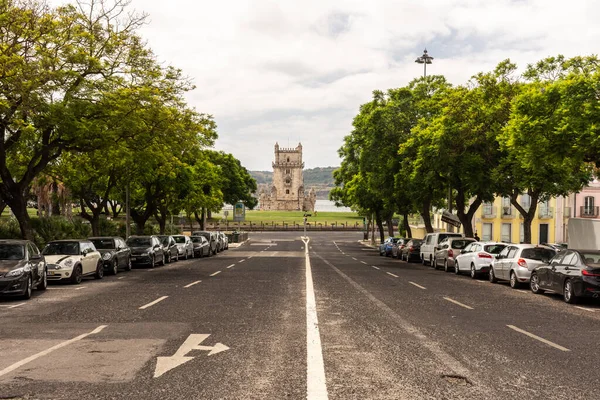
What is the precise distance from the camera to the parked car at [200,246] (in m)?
41.1

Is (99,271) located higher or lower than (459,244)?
lower

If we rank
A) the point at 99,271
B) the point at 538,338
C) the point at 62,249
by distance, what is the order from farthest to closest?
1. the point at 99,271
2. the point at 62,249
3. the point at 538,338

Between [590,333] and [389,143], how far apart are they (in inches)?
1083

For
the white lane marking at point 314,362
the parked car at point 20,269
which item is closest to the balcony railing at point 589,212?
the white lane marking at point 314,362

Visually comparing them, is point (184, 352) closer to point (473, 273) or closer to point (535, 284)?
point (535, 284)

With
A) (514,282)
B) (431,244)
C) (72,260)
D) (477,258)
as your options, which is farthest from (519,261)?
(72,260)

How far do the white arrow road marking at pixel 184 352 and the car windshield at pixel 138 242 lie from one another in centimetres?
2167

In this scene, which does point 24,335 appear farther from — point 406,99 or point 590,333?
point 406,99

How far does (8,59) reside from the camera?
1956cm

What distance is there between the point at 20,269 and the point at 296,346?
31.4ft

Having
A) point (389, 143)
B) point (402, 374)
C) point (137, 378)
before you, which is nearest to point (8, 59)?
point (137, 378)

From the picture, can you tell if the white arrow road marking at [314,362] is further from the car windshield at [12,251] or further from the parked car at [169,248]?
the parked car at [169,248]

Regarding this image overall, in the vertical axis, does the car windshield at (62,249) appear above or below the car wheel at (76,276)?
above

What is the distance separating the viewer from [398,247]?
42.4 metres
